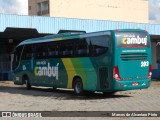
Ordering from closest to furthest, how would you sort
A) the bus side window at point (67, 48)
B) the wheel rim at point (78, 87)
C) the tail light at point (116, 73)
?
the tail light at point (116, 73) < the wheel rim at point (78, 87) < the bus side window at point (67, 48)

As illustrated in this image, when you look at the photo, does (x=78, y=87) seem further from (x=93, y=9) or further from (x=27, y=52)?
(x=93, y=9)

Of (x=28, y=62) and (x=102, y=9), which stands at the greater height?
(x=102, y=9)

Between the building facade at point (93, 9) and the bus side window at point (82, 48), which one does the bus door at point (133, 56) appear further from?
the building facade at point (93, 9)

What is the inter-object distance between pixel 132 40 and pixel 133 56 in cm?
73

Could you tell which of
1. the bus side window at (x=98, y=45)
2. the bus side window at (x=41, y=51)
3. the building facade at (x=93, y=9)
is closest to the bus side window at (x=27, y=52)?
the bus side window at (x=41, y=51)

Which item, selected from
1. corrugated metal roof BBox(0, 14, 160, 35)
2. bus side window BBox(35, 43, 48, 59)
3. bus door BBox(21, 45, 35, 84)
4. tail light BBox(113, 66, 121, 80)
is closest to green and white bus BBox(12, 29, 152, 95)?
tail light BBox(113, 66, 121, 80)

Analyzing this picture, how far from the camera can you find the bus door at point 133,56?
18703mm

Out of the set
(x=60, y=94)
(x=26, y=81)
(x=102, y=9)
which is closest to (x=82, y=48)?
(x=60, y=94)

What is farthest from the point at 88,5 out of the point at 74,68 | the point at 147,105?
the point at 147,105

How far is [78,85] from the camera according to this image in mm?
21156

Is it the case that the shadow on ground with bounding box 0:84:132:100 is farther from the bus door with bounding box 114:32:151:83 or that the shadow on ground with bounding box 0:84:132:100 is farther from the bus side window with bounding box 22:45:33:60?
the bus side window with bounding box 22:45:33:60

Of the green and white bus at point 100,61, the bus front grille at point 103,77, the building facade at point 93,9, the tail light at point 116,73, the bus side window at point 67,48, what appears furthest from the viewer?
the building facade at point 93,9

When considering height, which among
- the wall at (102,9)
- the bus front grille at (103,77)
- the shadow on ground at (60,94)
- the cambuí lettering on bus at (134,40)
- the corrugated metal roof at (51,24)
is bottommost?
the shadow on ground at (60,94)

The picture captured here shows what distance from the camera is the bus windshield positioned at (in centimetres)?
1869
